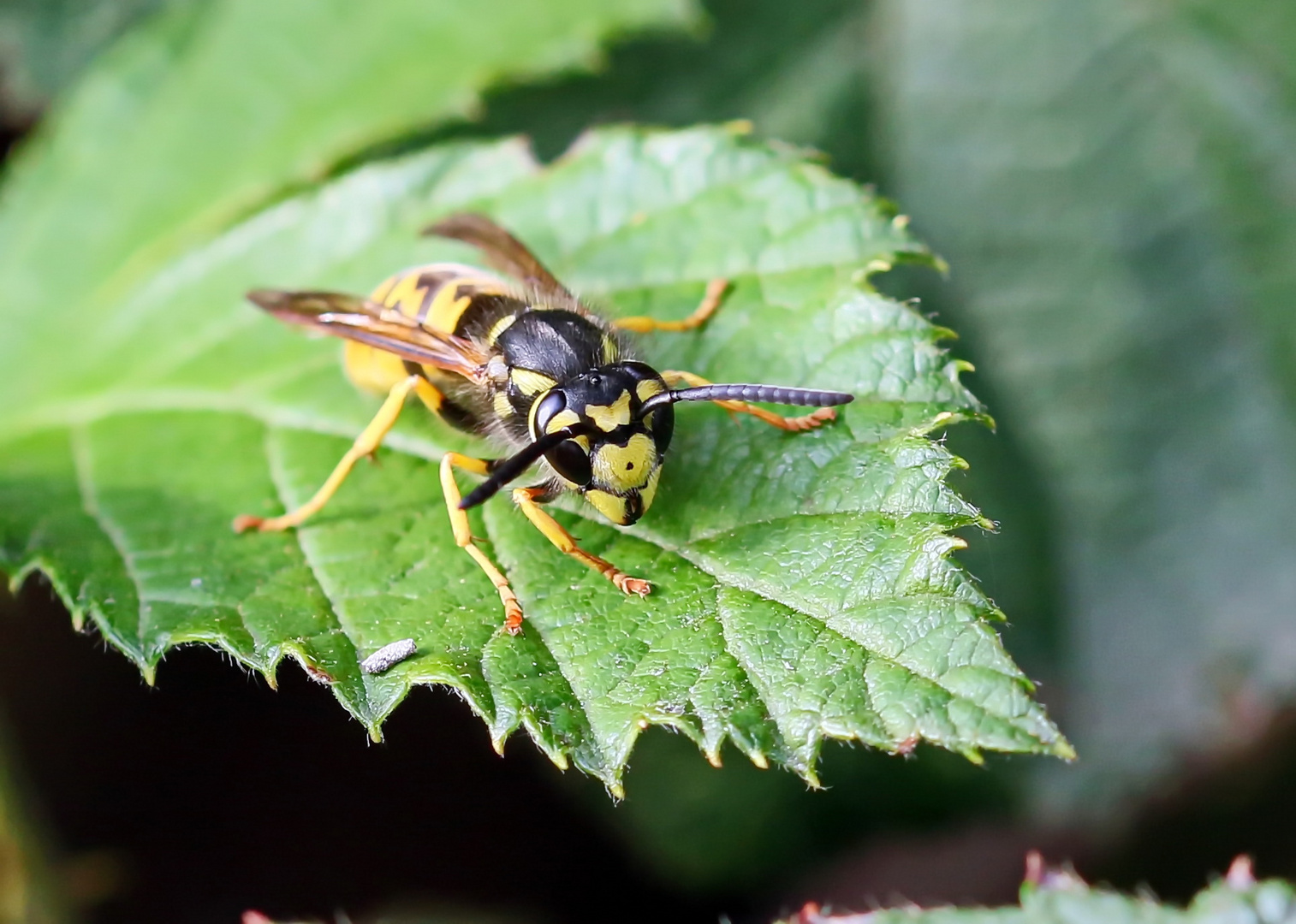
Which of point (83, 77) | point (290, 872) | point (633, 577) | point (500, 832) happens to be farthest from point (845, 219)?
point (83, 77)

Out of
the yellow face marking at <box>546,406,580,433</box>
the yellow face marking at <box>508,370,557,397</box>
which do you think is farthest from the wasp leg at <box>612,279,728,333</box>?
the yellow face marking at <box>546,406,580,433</box>

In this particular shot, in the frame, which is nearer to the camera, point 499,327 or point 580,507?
point 580,507

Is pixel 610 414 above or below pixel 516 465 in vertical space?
above

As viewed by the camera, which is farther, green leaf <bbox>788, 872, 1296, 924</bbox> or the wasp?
the wasp

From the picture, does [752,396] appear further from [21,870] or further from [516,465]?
[21,870]

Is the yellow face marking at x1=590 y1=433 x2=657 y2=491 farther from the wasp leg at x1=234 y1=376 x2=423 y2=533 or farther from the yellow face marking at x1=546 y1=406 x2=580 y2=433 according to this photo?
the wasp leg at x1=234 y1=376 x2=423 y2=533

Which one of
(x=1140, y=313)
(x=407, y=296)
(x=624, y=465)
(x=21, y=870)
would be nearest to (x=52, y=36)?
(x=407, y=296)

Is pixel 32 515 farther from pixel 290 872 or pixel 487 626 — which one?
pixel 290 872
